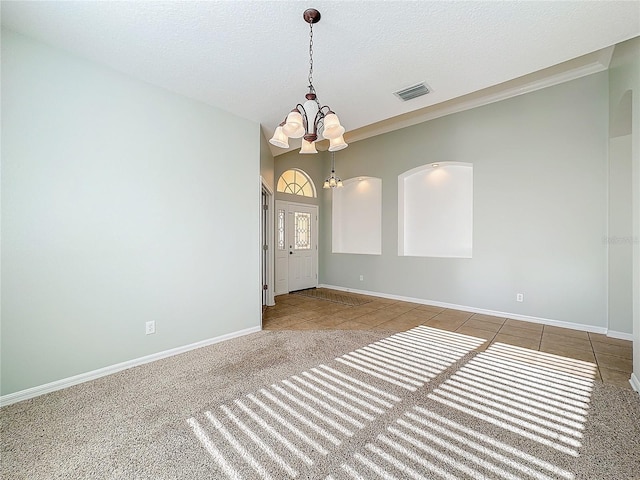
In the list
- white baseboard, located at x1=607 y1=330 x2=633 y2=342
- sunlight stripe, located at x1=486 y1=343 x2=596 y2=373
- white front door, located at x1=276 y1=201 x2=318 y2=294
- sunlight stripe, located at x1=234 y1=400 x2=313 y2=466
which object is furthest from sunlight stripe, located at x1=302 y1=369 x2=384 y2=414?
white front door, located at x1=276 y1=201 x2=318 y2=294

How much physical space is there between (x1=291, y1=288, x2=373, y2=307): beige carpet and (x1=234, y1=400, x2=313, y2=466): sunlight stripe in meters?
3.37

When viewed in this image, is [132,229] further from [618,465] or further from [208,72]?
[618,465]

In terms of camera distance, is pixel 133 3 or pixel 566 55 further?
pixel 566 55

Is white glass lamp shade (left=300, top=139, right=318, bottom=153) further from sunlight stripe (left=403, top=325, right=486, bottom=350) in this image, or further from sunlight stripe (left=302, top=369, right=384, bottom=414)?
sunlight stripe (left=403, top=325, right=486, bottom=350)

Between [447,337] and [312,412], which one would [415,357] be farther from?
[312,412]

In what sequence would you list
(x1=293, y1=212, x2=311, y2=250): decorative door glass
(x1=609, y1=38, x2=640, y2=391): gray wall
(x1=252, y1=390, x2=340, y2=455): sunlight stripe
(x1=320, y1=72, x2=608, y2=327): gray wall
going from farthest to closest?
(x1=293, y1=212, x2=311, y2=250): decorative door glass → (x1=320, y1=72, x2=608, y2=327): gray wall → (x1=609, y1=38, x2=640, y2=391): gray wall → (x1=252, y1=390, x2=340, y2=455): sunlight stripe

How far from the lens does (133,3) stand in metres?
1.80

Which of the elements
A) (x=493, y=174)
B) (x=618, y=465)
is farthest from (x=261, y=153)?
(x=618, y=465)

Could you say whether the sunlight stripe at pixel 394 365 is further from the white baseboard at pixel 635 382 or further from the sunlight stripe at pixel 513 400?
the white baseboard at pixel 635 382

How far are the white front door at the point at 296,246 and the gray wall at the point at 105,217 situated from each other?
2.65 m

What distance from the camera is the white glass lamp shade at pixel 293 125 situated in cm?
199

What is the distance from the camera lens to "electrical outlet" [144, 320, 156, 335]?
2752 millimetres

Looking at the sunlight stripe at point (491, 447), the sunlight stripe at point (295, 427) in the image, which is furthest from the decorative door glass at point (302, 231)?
the sunlight stripe at point (491, 447)

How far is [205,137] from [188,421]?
109 inches
